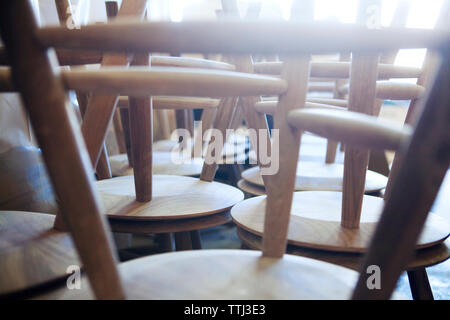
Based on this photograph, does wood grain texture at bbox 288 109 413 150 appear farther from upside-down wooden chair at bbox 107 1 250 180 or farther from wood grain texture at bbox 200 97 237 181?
wood grain texture at bbox 200 97 237 181

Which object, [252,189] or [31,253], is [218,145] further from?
[31,253]

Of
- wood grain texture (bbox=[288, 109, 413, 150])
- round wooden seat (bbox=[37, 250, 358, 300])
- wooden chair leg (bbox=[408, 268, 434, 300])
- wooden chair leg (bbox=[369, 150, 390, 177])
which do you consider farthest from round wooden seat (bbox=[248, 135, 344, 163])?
wood grain texture (bbox=[288, 109, 413, 150])

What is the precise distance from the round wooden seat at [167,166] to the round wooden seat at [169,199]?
25 cm

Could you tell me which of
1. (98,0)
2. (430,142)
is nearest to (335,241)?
(430,142)

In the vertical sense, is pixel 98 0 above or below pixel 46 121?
above

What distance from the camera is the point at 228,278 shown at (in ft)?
1.57

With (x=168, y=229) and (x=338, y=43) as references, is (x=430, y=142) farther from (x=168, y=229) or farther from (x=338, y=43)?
(x=168, y=229)

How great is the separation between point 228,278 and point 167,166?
118 cm

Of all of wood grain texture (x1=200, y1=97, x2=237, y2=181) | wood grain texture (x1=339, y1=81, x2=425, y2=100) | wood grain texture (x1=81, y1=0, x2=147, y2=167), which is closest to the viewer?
wood grain texture (x1=81, y1=0, x2=147, y2=167)

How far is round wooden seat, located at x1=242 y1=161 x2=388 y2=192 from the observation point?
1314 millimetres

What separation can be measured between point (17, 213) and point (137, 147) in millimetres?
339

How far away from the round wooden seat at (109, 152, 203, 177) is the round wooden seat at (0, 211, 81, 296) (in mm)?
735

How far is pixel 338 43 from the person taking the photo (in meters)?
0.35

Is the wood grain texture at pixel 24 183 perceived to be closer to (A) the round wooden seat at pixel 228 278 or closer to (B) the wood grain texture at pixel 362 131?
(A) the round wooden seat at pixel 228 278
